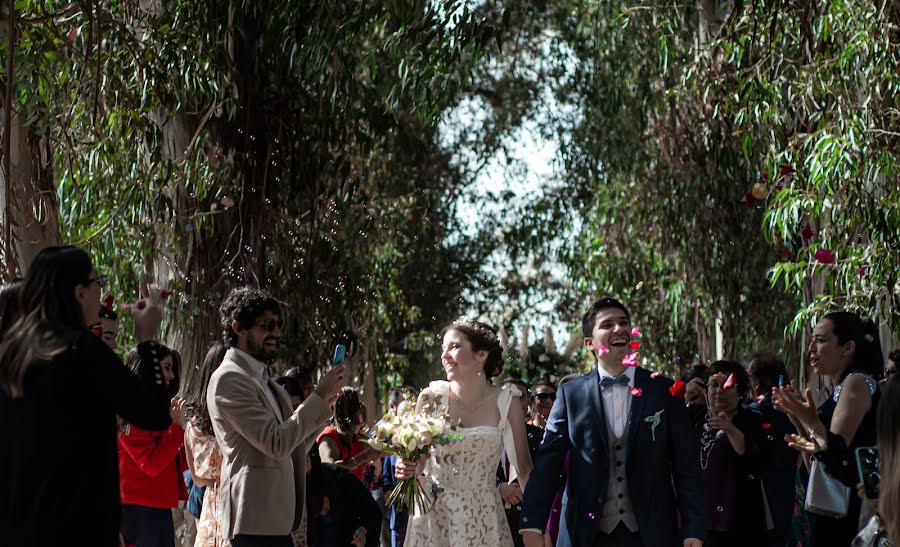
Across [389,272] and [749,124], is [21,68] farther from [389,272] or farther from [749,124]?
[389,272]

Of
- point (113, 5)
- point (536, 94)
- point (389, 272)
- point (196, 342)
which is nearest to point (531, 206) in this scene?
point (536, 94)

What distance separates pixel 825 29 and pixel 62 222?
19.6 feet

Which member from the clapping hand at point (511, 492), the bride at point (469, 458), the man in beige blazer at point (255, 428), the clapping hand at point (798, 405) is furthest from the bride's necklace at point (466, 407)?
the clapping hand at point (798, 405)

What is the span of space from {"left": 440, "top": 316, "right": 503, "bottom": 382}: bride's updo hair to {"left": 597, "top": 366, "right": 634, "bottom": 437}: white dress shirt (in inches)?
54.4

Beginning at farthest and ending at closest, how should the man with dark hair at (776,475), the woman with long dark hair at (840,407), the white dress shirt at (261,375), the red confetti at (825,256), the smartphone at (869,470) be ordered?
the red confetti at (825,256)
the man with dark hair at (776,475)
the white dress shirt at (261,375)
the woman with long dark hair at (840,407)
the smartphone at (869,470)

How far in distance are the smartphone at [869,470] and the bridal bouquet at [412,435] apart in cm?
270

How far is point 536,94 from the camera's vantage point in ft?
82.7

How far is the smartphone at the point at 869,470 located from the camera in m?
5.21

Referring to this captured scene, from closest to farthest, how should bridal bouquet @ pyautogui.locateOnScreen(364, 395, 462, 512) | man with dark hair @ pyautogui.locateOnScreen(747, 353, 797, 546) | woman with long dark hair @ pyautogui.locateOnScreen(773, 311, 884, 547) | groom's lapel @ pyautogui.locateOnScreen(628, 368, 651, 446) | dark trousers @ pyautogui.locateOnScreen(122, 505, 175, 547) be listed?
woman with long dark hair @ pyautogui.locateOnScreen(773, 311, 884, 547) < groom's lapel @ pyautogui.locateOnScreen(628, 368, 651, 446) < bridal bouquet @ pyautogui.locateOnScreen(364, 395, 462, 512) < dark trousers @ pyautogui.locateOnScreen(122, 505, 175, 547) < man with dark hair @ pyautogui.locateOnScreen(747, 353, 797, 546)

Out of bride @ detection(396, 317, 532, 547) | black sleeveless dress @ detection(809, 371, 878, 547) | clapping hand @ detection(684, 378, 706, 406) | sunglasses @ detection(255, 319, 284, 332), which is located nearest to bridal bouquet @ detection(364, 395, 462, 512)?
bride @ detection(396, 317, 532, 547)

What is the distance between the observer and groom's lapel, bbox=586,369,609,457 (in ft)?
21.6

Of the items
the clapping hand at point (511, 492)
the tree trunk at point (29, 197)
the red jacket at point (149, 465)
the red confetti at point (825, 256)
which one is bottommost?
the clapping hand at point (511, 492)

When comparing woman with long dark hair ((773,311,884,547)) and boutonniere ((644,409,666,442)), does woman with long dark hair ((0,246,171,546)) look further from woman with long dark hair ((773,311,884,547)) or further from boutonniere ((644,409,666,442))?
woman with long dark hair ((773,311,884,547))

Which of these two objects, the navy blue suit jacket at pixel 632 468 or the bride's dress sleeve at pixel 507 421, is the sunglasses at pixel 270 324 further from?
the bride's dress sleeve at pixel 507 421
